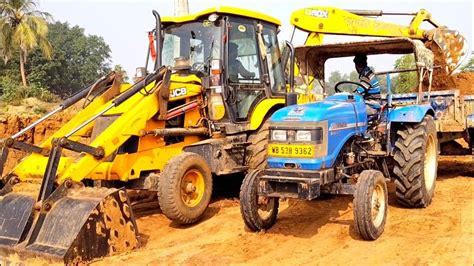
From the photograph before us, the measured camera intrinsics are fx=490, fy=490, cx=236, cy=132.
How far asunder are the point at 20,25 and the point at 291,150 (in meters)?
25.8

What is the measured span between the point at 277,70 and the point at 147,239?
11.8 feet

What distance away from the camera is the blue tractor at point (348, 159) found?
5.08 meters

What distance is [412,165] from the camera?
6.13 meters

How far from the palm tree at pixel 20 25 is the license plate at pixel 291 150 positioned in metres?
24.9

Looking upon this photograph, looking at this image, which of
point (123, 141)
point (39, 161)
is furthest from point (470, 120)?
point (39, 161)

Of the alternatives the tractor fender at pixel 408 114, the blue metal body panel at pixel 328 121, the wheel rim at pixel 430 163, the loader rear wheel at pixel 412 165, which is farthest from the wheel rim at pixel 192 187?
the wheel rim at pixel 430 163

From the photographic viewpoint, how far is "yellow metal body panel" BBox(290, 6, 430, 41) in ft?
28.0

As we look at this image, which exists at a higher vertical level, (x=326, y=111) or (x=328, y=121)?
(x=326, y=111)

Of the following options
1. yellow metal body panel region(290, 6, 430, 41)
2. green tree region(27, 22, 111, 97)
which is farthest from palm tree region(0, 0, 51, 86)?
yellow metal body panel region(290, 6, 430, 41)

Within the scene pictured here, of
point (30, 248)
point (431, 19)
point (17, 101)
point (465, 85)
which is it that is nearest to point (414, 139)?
point (431, 19)

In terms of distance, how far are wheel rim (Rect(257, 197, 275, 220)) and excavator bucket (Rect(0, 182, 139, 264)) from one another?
143 centimetres

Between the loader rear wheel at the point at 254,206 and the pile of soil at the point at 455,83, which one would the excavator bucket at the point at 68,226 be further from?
the pile of soil at the point at 455,83

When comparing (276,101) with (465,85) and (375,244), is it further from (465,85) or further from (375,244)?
(465,85)

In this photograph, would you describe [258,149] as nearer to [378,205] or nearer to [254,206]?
[254,206]
